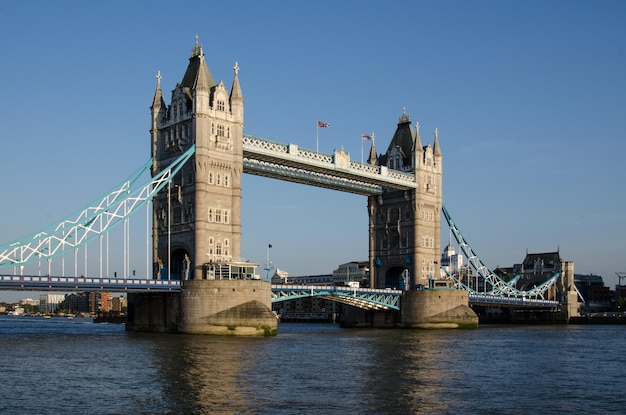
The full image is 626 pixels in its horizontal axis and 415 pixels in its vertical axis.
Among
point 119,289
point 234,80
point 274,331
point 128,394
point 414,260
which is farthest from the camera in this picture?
point 414,260

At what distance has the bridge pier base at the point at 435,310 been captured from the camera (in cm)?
11194

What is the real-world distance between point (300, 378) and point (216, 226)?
4531cm

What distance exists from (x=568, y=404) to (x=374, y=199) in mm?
87910

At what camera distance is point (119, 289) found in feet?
258

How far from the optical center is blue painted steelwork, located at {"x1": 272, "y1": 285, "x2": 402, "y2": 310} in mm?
94938

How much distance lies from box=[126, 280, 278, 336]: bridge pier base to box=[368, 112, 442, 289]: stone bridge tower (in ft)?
Answer: 131

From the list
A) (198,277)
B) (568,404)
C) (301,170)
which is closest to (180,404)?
(568,404)

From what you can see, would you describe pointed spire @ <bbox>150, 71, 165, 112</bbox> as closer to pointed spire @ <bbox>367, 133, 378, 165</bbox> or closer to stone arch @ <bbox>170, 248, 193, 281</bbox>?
stone arch @ <bbox>170, 248, 193, 281</bbox>

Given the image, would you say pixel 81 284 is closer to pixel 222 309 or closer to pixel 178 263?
pixel 222 309

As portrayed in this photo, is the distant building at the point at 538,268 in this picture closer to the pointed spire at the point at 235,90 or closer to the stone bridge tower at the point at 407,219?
the stone bridge tower at the point at 407,219

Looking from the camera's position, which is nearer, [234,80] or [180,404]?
[180,404]

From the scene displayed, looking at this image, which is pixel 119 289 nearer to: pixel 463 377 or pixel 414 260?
pixel 463 377

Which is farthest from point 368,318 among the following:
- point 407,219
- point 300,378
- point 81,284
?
point 300,378

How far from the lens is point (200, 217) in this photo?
87.8 m
